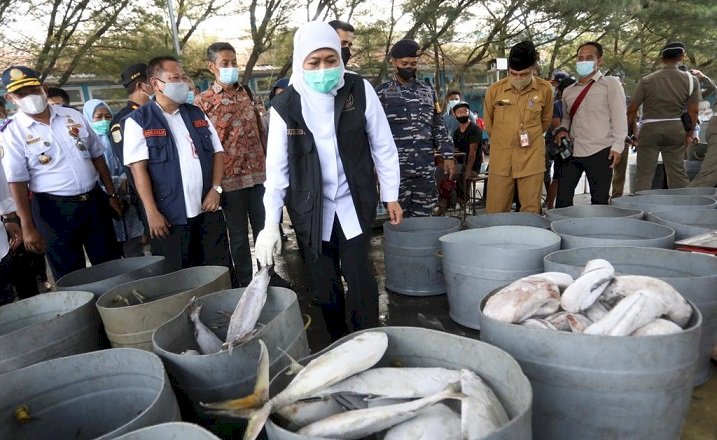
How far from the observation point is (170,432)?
1153 mm

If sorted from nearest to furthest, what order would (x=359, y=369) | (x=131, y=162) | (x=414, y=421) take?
(x=414, y=421) < (x=359, y=369) < (x=131, y=162)

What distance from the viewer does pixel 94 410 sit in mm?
1540

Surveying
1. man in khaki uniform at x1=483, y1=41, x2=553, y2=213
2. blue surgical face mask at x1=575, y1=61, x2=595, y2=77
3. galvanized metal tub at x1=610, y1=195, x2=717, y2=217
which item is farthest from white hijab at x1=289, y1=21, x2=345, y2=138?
blue surgical face mask at x1=575, y1=61, x2=595, y2=77

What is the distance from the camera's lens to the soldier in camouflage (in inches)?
156

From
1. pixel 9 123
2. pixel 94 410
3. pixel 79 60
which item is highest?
pixel 79 60

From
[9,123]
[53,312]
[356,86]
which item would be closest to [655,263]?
[356,86]

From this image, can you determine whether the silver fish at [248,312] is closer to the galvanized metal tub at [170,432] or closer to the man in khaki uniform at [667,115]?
the galvanized metal tub at [170,432]

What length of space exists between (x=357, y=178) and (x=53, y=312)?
1588 mm

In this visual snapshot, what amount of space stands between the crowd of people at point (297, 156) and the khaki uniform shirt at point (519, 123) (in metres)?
0.01

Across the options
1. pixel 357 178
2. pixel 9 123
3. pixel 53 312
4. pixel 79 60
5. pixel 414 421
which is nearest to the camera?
pixel 414 421

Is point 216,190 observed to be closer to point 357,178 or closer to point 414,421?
point 357,178

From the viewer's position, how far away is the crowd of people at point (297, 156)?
241 centimetres

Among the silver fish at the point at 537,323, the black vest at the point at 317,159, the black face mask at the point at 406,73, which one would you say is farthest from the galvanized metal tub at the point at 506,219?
the silver fish at the point at 537,323

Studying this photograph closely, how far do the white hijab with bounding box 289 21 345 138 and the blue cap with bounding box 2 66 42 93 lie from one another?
1.91 metres
